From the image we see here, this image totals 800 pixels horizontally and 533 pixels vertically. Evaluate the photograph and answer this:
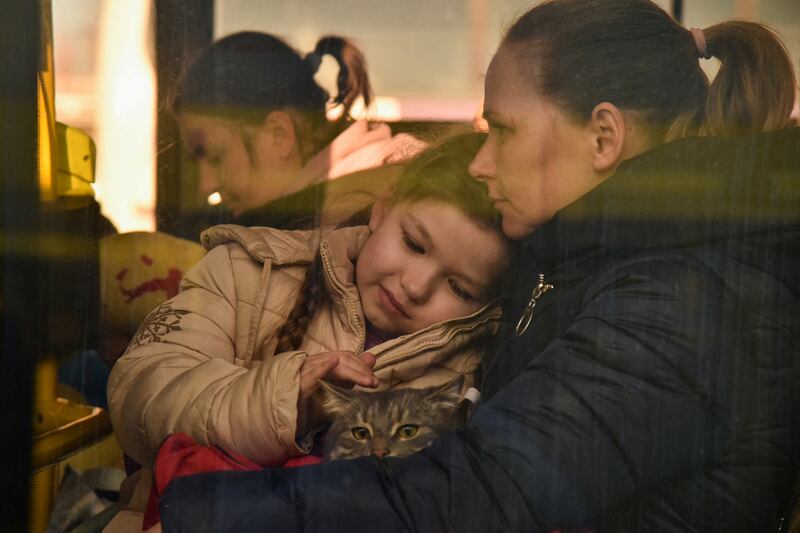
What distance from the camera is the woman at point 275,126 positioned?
2338mm

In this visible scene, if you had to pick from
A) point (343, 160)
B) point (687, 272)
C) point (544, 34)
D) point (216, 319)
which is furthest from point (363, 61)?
point (687, 272)

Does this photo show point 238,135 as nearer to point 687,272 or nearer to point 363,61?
point 363,61

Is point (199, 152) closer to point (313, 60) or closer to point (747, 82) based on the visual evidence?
point (313, 60)

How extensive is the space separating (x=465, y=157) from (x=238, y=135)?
0.53m

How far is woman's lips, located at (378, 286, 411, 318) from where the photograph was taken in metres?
2.29

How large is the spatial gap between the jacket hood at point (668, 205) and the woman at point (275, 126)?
0.41 meters

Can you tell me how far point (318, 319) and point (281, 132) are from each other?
44cm

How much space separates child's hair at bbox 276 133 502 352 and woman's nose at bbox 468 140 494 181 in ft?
0.03

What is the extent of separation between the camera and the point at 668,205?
2316mm

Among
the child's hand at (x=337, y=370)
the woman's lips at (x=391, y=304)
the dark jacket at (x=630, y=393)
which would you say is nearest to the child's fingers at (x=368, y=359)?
the child's hand at (x=337, y=370)

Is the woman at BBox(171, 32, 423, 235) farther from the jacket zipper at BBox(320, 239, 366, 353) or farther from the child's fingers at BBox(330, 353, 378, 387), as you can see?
the child's fingers at BBox(330, 353, 378, 387)

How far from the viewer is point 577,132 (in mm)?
2281

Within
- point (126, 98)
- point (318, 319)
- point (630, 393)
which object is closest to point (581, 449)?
point (630, 393)

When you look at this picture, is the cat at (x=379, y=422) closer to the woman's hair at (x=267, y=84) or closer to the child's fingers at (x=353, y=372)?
the child's fingers at (x=353, y=372)
